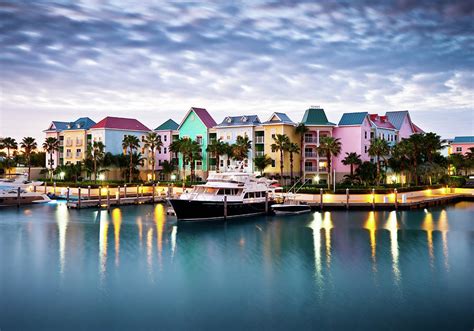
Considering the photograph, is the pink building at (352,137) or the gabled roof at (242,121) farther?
the gabled roof at (242,121)

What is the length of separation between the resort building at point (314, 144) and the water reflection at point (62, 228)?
36817 mm

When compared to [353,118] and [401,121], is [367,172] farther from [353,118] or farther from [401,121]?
[401,121]

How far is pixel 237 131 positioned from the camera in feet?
249

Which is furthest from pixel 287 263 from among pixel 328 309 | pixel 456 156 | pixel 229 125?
pixel 456 156

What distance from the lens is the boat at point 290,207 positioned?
52.3 m

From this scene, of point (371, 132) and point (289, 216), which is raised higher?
point (371, 132)

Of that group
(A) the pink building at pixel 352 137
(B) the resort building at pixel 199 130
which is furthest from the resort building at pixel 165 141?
(A) the pink building at pixel 352 137

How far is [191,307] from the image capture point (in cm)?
2142

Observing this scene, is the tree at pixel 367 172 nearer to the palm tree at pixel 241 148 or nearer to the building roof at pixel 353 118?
the building roof at pixel 353 118

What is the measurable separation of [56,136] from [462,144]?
329ft

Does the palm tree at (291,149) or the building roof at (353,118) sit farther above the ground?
the building roof at (353,118)

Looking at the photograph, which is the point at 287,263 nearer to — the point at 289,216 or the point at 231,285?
the point at 231,285

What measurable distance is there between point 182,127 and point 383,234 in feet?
166

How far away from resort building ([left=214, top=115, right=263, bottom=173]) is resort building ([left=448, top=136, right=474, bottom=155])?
68.4 meters
